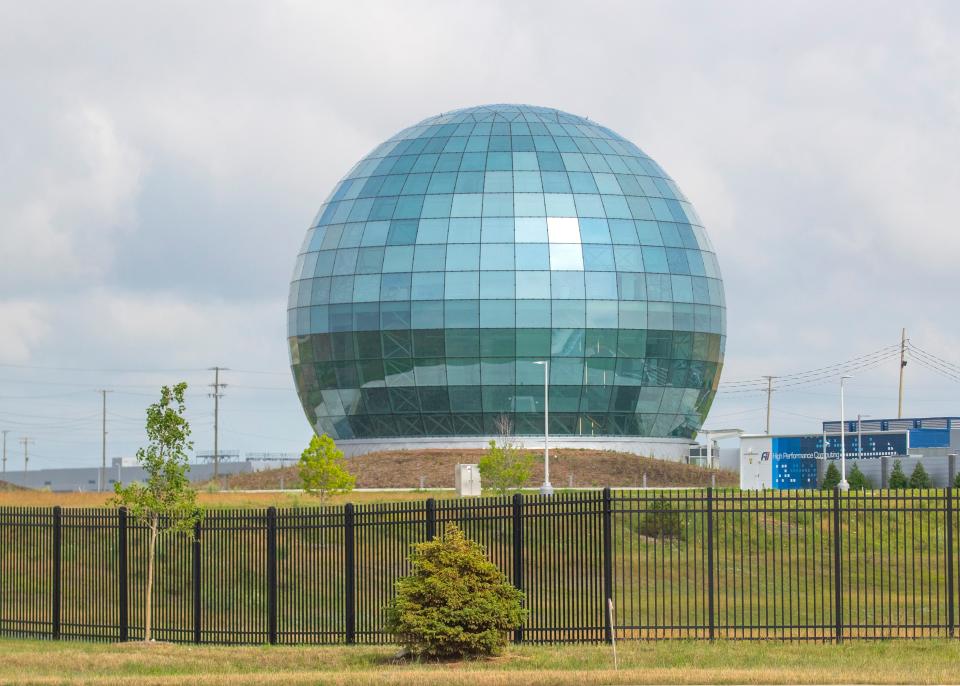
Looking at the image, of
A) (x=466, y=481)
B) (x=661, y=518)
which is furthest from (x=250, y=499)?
(x=661, y=518)

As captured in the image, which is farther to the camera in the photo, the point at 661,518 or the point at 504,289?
the point at 504,289

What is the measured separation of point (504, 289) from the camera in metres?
74.7

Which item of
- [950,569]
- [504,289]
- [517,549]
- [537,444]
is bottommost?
[950,569]

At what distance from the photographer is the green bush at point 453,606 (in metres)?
23.2

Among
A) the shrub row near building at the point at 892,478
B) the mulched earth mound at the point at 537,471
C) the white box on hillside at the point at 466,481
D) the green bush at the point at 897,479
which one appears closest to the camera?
the white box on hillside at the point at 466,481

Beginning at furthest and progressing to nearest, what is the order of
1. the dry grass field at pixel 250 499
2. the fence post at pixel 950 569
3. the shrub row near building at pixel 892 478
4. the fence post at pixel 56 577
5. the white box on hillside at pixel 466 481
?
the shrub row near building at pixel 892 478
the white box on hillside at pixel 466 481
the dry grass field at pixel 250 499
the fence post at pixel 56 577
the fence post at pixel 950 569

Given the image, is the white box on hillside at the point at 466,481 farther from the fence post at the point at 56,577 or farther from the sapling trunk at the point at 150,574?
the sapling trunk at the point at 150,574

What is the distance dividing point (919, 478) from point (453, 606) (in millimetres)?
41586

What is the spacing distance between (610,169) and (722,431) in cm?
1760

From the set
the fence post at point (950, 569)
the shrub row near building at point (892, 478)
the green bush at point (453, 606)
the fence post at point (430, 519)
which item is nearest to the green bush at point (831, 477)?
the shrub row near building at point (892, 478)

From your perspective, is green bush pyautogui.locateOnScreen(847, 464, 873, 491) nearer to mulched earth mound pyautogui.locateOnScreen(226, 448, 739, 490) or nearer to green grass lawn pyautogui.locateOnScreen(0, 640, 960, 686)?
mulched earth mound pyautogui.locateOnScreen(226, 448, 739, 490)

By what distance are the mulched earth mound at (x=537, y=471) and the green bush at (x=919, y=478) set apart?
11570 mm

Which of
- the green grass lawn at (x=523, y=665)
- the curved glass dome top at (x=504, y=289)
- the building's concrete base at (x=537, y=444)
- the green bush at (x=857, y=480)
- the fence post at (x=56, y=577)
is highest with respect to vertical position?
the curved glass dome top at (x=504, y=289)

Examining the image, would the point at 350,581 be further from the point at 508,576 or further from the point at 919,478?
the point at 919,478
